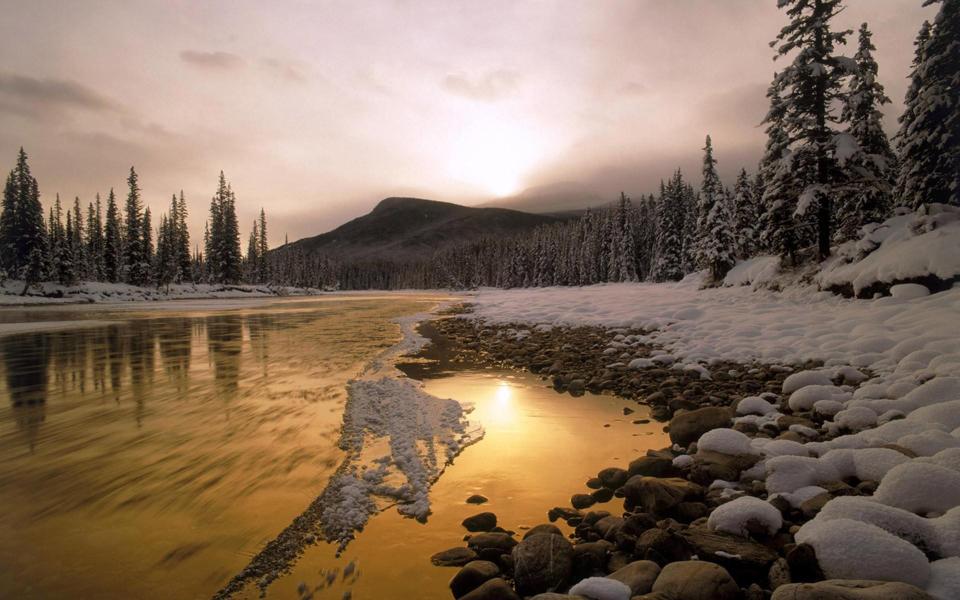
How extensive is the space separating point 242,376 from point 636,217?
8412 centimetres

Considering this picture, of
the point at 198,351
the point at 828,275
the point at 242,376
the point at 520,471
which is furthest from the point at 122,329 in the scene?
the point at 828,275

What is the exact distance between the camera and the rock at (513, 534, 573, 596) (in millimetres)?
3477

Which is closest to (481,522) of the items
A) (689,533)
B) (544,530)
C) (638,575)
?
(544,530)

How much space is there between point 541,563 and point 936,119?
34442mm

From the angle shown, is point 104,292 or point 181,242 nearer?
point 104,292

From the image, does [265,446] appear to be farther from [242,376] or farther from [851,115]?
[851,115]

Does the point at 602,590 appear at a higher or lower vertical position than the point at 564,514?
higher

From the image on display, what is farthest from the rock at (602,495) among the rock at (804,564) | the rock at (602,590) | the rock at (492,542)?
the rock at (804,564)

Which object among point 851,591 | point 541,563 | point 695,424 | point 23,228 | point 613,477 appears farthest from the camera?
point 23,228

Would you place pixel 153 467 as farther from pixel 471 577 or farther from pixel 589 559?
pixel 589 559

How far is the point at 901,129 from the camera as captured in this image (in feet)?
90.5

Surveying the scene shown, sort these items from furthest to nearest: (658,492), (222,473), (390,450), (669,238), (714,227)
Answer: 1. (669,238)
2. (714,227)
3. (390,450)
4. (222,473)
5. (658,492)

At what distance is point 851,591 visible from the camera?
8.62ft

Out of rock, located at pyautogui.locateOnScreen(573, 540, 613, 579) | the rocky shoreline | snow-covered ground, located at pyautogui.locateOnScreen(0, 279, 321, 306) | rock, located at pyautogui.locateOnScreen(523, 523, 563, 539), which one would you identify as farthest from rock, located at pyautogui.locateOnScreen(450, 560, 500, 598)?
snow-covered ground, located at pyautogui.locateOnScreen(0, 279, 321, 306)
